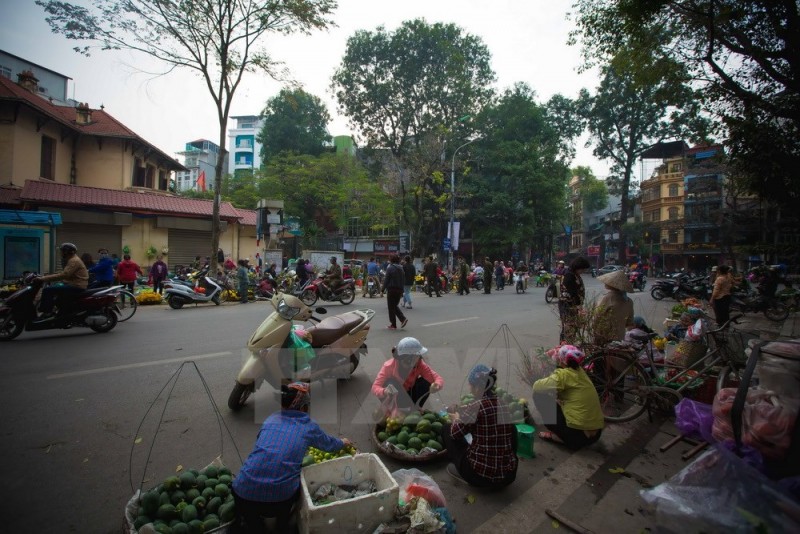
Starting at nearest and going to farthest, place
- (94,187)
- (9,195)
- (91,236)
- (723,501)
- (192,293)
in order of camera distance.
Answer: (723,501) → (192,293) → (9,195) → (91,236) → (94,187)

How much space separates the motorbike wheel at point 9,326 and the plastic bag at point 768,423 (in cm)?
959

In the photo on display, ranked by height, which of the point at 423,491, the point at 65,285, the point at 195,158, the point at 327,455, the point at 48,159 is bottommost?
the point at 327,455

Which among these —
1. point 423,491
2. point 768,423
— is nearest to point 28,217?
point 423,491

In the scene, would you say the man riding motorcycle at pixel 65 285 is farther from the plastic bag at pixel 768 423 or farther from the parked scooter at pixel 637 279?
the parked scooter at pixel 637 279

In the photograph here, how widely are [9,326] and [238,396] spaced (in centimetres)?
561

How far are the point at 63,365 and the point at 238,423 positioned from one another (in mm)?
3399

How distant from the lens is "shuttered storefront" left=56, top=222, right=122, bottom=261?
17281mm

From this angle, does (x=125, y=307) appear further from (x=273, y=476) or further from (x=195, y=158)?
(x=195, y=158)

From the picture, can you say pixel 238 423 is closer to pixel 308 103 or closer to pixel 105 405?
pixel 105 405

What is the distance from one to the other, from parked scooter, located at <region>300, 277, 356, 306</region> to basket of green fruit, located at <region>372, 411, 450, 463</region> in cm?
975

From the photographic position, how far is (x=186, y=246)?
21.0m

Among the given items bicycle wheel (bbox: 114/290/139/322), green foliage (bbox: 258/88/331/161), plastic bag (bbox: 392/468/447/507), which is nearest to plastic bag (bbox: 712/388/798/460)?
plastic bag (bbox: 392/468/447/507)

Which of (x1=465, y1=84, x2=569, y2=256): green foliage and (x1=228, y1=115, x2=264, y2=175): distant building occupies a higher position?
(x1=228, y1=115, x2=264, y2=175): distant building

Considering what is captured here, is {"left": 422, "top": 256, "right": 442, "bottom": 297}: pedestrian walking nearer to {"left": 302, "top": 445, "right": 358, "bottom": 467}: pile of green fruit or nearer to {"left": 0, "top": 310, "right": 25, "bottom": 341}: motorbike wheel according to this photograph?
{"left": 0, "top": 310, "right": 25, "bottom": 341}: motorbike wheel
